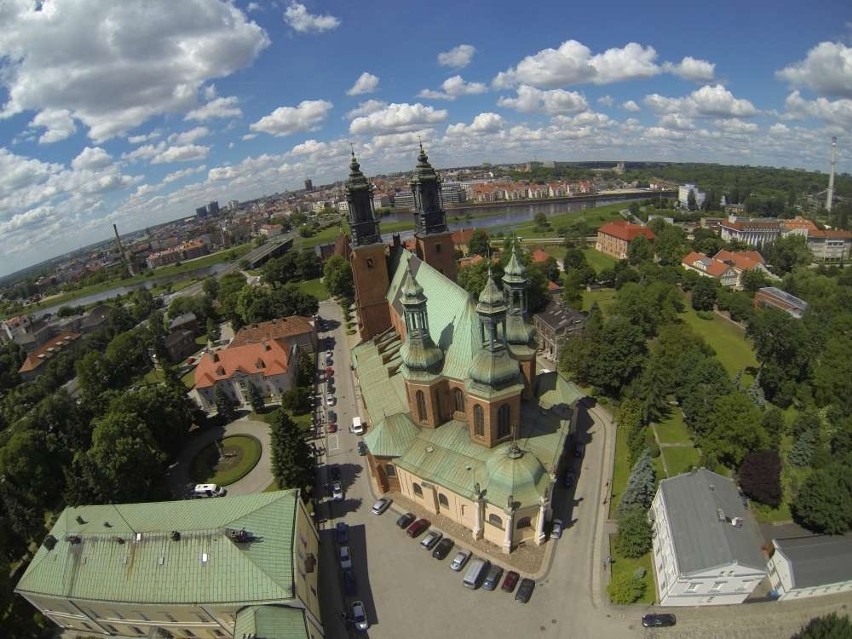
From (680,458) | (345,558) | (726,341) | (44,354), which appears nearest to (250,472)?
A: (345,558)

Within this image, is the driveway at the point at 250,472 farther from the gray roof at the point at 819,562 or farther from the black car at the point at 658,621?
the gray roof at the point at 819,562

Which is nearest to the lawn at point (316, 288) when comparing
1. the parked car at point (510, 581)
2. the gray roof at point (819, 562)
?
the parked car at point (510, 581)

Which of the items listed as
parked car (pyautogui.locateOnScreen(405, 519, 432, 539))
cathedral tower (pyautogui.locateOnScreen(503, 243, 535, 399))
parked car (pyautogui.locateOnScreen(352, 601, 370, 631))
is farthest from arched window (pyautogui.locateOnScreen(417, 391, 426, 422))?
parked car (pyautogui.locateOnScreen(352, 601, 370, 631))

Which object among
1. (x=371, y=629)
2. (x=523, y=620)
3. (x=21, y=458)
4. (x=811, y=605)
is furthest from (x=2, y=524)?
(x=811, y=605)

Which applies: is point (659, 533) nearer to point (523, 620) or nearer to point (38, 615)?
point (523, 620)

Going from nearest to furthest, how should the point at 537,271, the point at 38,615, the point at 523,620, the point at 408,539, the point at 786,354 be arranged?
the point at 523,620
the point at 38,615
the point at 408,539
the point at 786,354
the point at 537,271

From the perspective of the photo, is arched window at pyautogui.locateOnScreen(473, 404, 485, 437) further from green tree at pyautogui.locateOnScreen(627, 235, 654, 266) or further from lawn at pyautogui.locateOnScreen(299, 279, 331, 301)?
green tree at pyautogui.locateOnScreen(627, 235, 654, 266)
